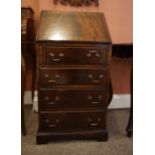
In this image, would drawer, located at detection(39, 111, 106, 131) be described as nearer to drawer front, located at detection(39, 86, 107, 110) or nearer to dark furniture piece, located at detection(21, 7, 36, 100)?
drawer front, located at detection(39, 86, 107, 110)

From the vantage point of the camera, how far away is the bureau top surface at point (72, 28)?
6.54 ft

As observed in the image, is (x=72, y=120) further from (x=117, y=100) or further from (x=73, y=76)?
(x=117, y=100)

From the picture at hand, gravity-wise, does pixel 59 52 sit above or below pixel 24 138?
above

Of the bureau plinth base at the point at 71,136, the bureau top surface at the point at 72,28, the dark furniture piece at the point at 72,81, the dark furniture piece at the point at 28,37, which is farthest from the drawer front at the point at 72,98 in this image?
the dark furniture piece at the point at 28,37

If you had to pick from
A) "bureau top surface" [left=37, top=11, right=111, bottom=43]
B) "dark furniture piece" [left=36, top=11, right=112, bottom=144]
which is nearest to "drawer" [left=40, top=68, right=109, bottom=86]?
"dark furniture piece" [left=36, top=11, right=112, bottom=144]

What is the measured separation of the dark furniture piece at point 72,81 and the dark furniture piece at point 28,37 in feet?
1.65

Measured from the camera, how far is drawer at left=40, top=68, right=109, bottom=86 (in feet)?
6.50

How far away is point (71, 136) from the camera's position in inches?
82.7

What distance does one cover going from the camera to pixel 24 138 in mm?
2176

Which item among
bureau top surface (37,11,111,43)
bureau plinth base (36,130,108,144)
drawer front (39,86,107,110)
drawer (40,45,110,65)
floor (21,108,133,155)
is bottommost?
floor (21,108,133,155)

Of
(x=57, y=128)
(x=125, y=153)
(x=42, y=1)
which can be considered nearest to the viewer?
(x=125, y=153)
